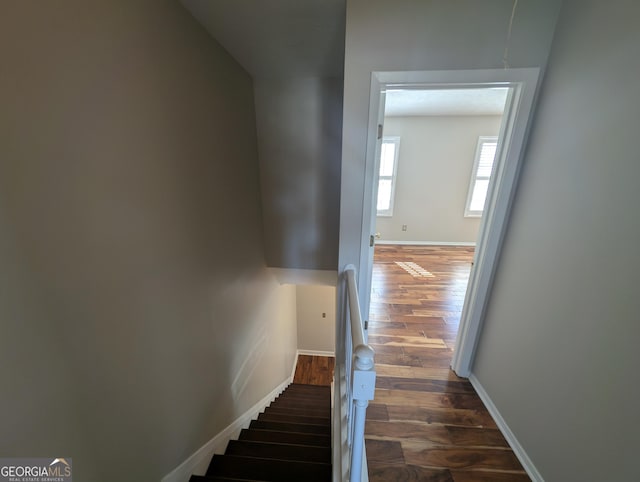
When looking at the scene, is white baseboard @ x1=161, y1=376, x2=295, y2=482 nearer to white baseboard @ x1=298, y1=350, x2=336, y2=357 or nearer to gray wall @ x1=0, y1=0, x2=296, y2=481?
gray wall @ x1=0, y1=0, x2=296, y2=481

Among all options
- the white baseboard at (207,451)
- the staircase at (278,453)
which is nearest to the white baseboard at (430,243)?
the staircase at (278,453)

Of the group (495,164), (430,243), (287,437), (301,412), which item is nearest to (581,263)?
(495,164)

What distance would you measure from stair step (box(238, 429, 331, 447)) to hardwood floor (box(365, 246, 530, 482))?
3.17 feet

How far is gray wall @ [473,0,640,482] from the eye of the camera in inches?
34.5

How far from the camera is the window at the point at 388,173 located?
4711 mm

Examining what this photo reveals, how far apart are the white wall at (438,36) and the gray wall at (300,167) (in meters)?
1.18

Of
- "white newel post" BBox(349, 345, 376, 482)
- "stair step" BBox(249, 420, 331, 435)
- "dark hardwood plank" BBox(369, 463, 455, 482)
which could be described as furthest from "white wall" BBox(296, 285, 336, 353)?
"white newel post" BBox(349, 345, 376, 482)

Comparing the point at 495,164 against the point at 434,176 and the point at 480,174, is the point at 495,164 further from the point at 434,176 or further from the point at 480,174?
the point at 480,174

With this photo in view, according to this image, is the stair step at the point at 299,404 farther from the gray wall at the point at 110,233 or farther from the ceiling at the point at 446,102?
the ceiling at the point at 446,102

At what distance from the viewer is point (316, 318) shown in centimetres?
530

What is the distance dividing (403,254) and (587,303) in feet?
11.7

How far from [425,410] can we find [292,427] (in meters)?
1.50

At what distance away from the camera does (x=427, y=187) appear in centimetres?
492

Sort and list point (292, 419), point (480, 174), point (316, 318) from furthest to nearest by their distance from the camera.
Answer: point (316, 318)
point (480, 174)
point (292, 419)
